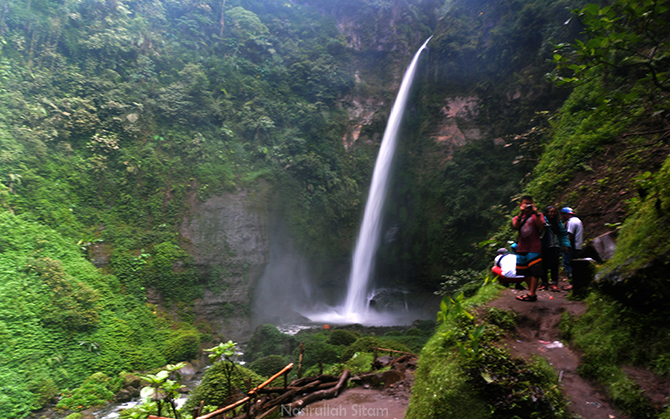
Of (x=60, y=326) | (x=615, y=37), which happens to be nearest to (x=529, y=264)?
(x=615, y=37)

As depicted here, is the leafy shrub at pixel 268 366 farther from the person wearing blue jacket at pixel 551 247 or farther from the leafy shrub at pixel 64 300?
the person wearing blue jacket at pixel 551 247

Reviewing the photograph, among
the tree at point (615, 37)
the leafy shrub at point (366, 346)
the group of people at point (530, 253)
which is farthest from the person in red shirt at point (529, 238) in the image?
the leafy shrub at point (366, 346)

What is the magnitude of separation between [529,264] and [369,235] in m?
13.8

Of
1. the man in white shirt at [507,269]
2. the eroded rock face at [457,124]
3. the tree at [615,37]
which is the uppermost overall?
the eroded rock face at [457,124]

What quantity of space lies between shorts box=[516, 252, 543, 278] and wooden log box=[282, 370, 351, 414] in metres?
2.97

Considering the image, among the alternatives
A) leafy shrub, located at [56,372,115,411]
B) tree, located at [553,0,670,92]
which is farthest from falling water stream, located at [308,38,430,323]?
tree, located at [553,0,670,92]

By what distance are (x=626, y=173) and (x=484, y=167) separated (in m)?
9.86

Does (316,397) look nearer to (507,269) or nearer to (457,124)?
(507,269)

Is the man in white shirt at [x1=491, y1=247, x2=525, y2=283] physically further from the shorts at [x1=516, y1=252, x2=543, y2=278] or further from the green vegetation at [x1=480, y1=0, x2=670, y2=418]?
the green vegetation at [x1=480, y1=0, x2=670, y2=418]

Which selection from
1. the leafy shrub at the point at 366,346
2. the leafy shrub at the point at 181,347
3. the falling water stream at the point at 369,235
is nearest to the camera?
the leafy shrub at the point at 366,346

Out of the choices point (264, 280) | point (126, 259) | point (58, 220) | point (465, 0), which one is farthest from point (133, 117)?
point (465, 0)

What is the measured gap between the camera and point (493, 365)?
2.38 m

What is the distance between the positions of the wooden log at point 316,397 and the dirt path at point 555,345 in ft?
8.41

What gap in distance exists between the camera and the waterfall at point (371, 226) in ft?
57.0
